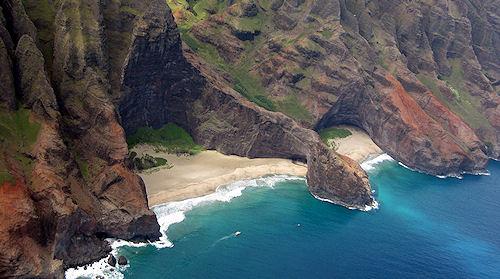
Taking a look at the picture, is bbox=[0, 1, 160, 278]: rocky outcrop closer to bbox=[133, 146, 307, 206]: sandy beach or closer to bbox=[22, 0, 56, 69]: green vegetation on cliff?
bbox=[22, 0, 56, 69]: green vegetation on cliff

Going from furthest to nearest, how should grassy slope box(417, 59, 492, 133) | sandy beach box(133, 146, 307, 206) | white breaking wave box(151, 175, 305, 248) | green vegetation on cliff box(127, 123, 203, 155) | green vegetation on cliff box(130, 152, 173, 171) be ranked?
grassy slope box(417, 59, 492, 133) < green vegetation on cliff box(127, 123, 203, 155) < green vegetation on cliff box(130, 152, 173, 171) < sandy beach box(133, 146, 307, 206) < white breaking wave box(151, 175, 305, 248)

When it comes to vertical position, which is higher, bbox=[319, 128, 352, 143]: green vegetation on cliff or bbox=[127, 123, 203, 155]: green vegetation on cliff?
bbox=[127, 123, 203, 155]: green vegetation on cliff

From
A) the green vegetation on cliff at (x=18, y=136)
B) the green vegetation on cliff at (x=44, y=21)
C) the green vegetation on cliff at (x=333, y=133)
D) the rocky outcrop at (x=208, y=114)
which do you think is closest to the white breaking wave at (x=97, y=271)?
the green vegetation on cliff at (x=18, y=136)

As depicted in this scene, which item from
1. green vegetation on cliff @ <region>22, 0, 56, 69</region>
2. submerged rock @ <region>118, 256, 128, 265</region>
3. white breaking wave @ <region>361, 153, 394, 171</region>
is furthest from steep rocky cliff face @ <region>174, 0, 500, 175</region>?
submerged rock @ <region>118, 256, 128, 265</region>

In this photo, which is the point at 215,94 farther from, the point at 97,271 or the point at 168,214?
the point at 97,271

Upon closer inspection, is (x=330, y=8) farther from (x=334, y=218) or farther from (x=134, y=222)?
(x=134, y=222)

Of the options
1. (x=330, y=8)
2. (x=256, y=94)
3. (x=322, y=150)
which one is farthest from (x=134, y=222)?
(x=330, y=8)
